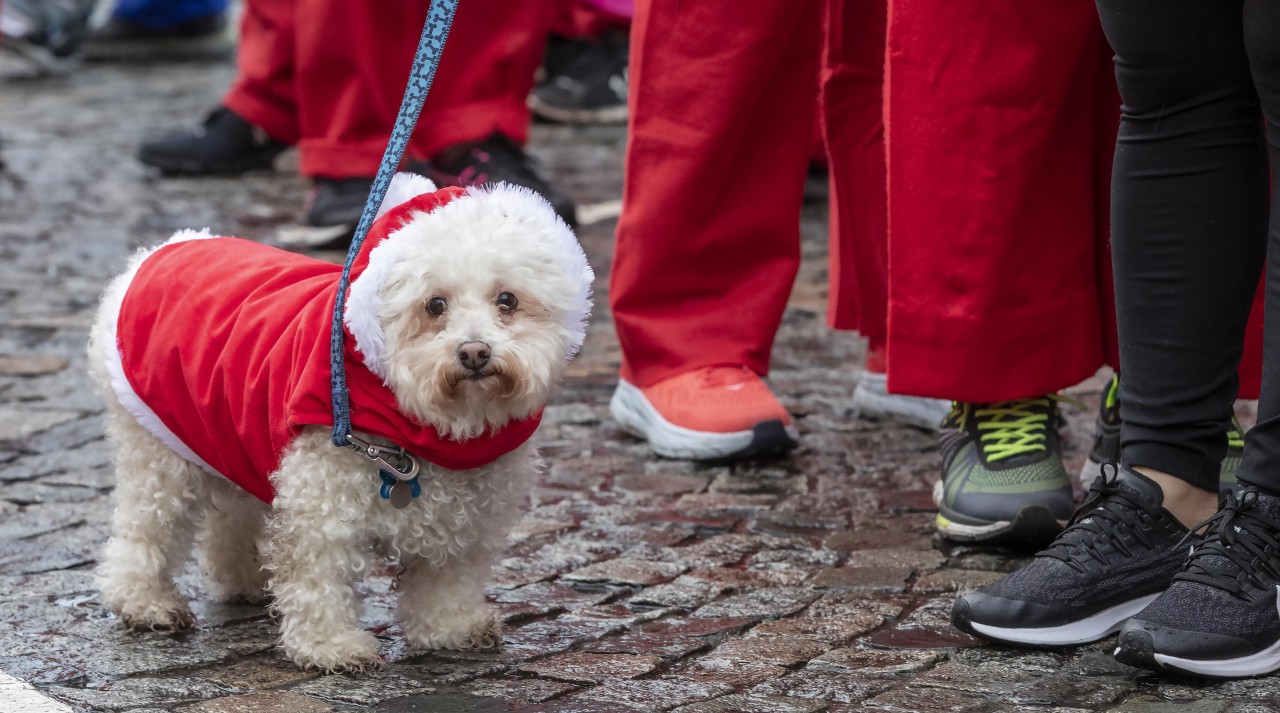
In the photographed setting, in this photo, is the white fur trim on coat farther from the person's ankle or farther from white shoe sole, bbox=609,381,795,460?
the person's ankle

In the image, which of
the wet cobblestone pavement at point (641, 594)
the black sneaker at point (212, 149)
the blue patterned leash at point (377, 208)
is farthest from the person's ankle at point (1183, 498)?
the black sneaker at point (212, 149)

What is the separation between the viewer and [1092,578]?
282 centimetres

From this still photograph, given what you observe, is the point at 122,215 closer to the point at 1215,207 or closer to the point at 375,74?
the point at 375,74

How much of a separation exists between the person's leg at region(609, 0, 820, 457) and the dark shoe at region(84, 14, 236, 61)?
8049mm

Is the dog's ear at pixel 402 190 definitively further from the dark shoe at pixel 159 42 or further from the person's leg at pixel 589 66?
the dark shoe at pixel 159 42

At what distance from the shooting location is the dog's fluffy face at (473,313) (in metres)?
2.56

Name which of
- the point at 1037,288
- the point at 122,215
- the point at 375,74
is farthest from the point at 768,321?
the point at 122,215

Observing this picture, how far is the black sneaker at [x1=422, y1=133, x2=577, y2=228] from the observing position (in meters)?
6.17

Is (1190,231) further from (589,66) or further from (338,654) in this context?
(589,66)

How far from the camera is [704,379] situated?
4098 mm

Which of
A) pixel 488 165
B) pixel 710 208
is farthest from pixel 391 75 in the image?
pixel 710 208

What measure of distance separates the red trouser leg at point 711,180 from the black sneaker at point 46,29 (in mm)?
7456

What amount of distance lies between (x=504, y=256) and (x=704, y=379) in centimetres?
156

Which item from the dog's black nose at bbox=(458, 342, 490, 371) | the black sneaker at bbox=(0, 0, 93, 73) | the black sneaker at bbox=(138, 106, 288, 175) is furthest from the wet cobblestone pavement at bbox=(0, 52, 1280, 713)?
the black sneaker at bbox=(0, 0, 93, 73)
